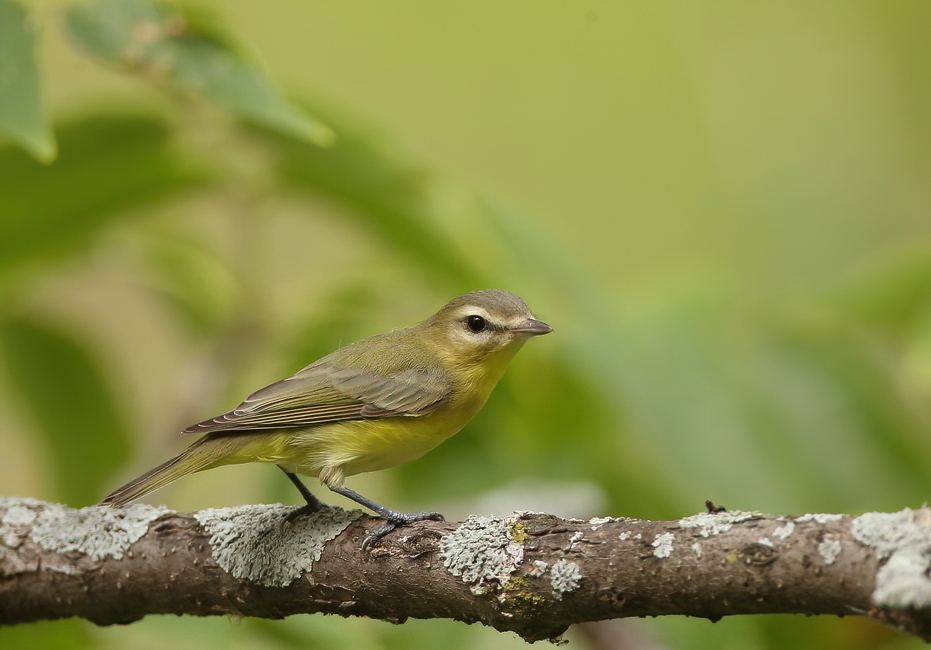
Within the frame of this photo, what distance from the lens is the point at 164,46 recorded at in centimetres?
364

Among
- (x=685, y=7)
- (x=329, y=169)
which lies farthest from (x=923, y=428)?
(x=685, y=7)

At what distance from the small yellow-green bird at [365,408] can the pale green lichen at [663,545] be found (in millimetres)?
1104

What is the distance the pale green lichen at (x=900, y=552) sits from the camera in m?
1.80

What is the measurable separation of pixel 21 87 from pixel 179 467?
1.35 meters

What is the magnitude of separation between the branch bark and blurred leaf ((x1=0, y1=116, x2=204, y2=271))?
55.5 inches

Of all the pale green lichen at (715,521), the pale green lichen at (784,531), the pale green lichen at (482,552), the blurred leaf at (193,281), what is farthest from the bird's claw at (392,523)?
the blurred leaf at (193,281)

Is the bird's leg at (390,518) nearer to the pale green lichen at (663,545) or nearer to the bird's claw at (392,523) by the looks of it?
the bird's claw at (392,523)

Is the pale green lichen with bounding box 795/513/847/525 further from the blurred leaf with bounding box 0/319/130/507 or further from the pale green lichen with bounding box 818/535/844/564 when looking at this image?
the blurred leaf with bounding box 0/319/130/507

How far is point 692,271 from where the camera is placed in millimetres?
4746

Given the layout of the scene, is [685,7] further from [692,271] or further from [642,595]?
[642,595]

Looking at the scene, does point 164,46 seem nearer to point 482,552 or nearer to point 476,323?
point 476,323

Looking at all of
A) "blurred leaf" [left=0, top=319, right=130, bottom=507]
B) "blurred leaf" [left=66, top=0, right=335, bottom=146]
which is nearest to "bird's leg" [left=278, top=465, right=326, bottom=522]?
"blurred leaf" [left=66, top=0, right=335, bottom=146]

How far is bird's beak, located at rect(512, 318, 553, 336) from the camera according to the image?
3770 millimetres

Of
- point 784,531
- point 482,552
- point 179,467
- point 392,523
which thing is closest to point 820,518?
point 784,531
